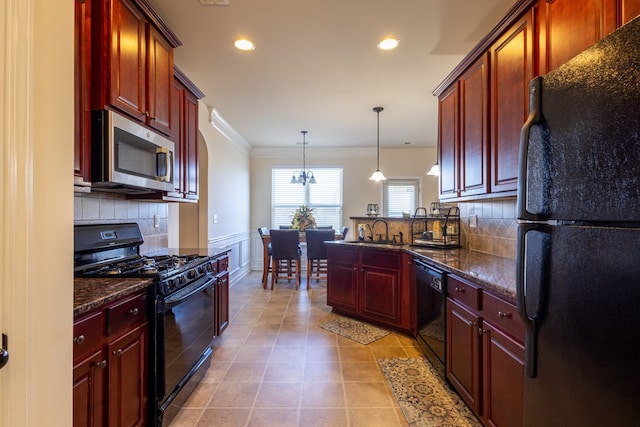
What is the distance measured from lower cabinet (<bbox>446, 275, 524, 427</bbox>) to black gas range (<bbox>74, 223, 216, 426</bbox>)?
169cm

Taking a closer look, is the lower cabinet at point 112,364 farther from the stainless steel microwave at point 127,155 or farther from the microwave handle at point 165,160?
the microwave handle at point 165,160

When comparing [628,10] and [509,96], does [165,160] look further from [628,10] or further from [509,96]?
[628,10]

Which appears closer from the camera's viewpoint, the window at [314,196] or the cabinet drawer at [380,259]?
the cabinet drawer at [380,259]

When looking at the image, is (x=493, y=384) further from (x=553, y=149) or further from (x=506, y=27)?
(x=506, y=27)

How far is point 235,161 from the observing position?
5547mm

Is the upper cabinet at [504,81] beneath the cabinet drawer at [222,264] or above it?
above

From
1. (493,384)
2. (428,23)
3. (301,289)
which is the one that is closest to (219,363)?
(493,384)

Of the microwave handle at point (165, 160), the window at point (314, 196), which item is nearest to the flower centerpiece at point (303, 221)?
the window at point (314, 196)

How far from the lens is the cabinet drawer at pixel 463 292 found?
1668 millimetres

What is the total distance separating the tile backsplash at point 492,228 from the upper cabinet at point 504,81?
295mm

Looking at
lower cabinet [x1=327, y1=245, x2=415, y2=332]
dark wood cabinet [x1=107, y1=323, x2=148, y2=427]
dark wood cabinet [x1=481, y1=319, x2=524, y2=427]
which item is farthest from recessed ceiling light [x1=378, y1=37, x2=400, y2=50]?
dark wood cabinet [x1=107, y1=323, x2=148, y2=427]

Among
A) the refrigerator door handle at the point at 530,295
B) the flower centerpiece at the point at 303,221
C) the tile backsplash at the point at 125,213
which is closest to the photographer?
the refrigerator door handle at the point at 530,295

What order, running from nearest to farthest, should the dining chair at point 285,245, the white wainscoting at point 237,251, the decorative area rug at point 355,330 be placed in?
the decorative area rug at point 355,330, the white wainscoting at point 237,251, the dining chair at point 285,245

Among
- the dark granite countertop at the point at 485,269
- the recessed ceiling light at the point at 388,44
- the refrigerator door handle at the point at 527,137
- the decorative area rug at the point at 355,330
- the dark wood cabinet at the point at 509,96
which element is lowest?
the decorative area rug at the point at 355,330
